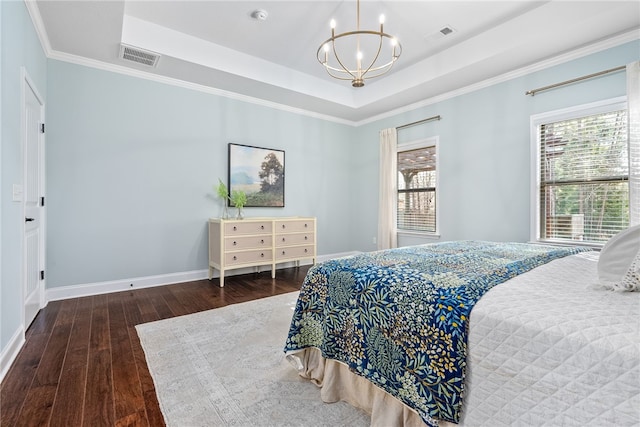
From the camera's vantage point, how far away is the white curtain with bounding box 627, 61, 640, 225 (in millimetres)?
2754

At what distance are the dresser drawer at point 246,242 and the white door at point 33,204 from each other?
5.91 ft

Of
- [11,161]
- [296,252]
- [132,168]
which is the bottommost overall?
[296,252]

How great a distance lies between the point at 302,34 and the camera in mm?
3449

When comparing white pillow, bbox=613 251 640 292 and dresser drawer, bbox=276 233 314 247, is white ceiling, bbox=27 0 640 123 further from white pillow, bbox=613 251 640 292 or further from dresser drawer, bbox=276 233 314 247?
white pillow, bbox=613 251 640 292

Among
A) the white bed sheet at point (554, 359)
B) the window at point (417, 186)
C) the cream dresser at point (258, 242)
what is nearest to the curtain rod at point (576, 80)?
the window at point (417, 186)

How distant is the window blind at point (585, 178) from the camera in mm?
2961

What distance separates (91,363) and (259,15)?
3.30 metres

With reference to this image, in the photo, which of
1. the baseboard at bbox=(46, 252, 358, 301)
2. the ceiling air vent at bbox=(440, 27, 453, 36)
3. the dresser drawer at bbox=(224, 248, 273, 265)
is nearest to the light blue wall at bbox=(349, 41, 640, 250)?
the ceiling air vent at bbox=(440, 27, 453, 36)

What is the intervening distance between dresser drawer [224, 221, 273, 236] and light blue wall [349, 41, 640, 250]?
228 centimetres

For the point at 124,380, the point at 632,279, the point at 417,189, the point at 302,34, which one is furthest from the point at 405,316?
the point at 417,189

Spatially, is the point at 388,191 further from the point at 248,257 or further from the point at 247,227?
the point at 248,257

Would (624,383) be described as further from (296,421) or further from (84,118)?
(84,118)

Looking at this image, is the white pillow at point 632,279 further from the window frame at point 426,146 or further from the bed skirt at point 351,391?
the window frame at point 426,146

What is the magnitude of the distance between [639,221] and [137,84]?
546 centimetres
